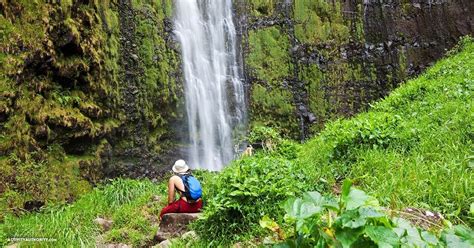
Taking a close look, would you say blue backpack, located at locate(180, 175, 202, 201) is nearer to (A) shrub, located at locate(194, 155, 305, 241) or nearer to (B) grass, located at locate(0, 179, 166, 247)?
(B) grass, located at locate(0, 179, 166, 247)

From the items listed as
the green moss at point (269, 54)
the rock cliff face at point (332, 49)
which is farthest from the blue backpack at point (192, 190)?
the green moss at point (269, 54)

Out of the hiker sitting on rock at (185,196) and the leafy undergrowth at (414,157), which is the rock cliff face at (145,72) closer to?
the hiker sitting on rock at (185,196)

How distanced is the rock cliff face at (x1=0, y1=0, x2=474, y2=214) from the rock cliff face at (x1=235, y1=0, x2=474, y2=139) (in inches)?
1.5

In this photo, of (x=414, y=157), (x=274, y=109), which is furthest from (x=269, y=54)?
(x=414, y=157)

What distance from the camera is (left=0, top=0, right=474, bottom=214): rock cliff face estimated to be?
22.9ft

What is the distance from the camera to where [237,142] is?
469 inches

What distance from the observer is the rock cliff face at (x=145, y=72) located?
6984mm

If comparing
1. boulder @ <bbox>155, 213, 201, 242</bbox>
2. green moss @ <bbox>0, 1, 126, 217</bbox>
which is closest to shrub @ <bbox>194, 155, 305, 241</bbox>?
boulder @ <bbox>155, 213, 201, 242</bbox>

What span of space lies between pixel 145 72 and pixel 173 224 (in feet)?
21.0

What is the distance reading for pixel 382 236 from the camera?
1521mm

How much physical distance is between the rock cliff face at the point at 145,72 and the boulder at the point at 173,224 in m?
2.96

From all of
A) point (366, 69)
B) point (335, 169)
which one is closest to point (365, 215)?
point (335, 169)

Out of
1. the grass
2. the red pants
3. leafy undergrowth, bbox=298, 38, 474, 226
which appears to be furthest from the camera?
the red pants

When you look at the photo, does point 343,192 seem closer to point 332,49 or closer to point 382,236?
point 382,236
